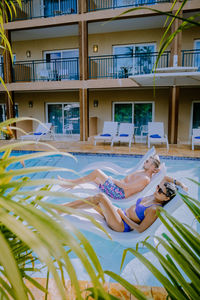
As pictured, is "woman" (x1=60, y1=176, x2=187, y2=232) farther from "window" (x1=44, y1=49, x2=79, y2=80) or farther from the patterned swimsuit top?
"window" (x1=44, y1=49, x2=79, y2=80)

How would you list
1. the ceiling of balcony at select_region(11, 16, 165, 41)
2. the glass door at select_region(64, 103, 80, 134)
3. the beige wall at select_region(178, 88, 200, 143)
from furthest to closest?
the glass door at select_region(64, 103, 80, 134), the beige wall at select_region(178, 88, 200, 143), the ceiling of balcony at select_region(11, 16, 165, 41)

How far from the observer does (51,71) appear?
12984 millimetres

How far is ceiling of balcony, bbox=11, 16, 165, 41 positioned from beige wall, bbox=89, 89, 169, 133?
9.99 ft

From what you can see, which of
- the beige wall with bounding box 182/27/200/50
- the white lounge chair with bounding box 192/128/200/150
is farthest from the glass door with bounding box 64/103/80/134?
the white lounge chair with bounding box 192/128/200/150

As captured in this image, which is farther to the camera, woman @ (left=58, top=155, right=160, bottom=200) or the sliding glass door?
the sliding glass door

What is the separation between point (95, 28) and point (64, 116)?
16.6ft

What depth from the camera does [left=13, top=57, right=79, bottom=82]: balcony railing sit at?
41.8 ft

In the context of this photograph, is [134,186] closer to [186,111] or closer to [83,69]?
[83,69]

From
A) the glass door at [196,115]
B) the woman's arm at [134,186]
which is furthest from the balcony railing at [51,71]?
the woman's arm at [134,186]

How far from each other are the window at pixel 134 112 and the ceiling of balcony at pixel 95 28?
370cm

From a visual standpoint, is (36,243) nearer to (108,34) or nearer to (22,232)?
(22,232)

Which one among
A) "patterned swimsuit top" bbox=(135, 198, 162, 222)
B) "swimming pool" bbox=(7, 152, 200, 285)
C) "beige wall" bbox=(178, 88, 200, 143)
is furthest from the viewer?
"beige wall" bbox=(178, 88, 200, 143)

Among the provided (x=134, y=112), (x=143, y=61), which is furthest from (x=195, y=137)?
(x=143, y=61)

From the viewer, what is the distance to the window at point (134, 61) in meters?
12.3
